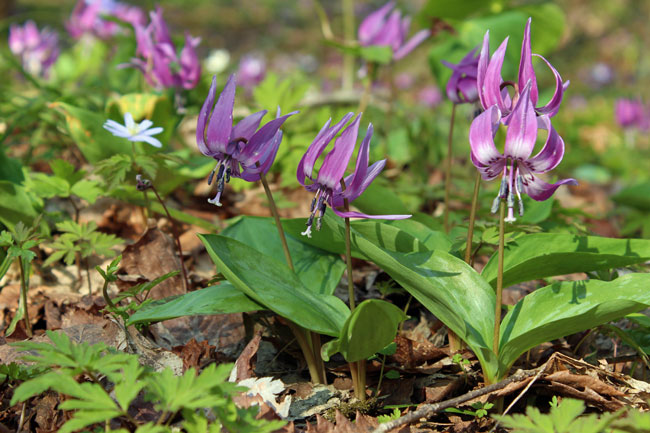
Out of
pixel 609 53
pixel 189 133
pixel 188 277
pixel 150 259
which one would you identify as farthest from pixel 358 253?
pixel 609 53

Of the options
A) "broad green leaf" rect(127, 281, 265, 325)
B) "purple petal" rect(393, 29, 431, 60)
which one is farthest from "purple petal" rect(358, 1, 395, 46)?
"broad green leaf" rect(127, 281, 265, 325)

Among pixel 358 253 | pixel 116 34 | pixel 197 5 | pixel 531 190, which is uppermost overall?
pixel 197 5

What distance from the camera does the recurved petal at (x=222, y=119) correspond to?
131 centimetres

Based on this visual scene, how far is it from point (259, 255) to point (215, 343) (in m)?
0.45

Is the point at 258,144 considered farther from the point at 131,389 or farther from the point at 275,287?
the point at 131,389

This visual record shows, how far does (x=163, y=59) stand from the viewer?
8.96ft

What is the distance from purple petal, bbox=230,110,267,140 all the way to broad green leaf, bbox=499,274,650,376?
0.83 meters

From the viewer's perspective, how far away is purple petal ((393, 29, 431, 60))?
2980 mm

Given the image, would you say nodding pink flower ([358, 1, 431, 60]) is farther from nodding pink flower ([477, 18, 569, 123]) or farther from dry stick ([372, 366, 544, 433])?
dry stick ([372, 366, 544, 433])

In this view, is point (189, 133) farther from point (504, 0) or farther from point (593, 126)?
point (593, 126)

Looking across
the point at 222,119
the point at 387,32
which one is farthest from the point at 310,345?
the point at 387,32

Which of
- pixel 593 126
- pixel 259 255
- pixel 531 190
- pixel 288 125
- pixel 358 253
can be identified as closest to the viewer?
pixel 531 190

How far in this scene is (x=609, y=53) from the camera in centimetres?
1296

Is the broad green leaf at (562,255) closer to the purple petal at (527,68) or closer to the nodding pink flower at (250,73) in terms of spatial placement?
the purple petal at (527,68)
